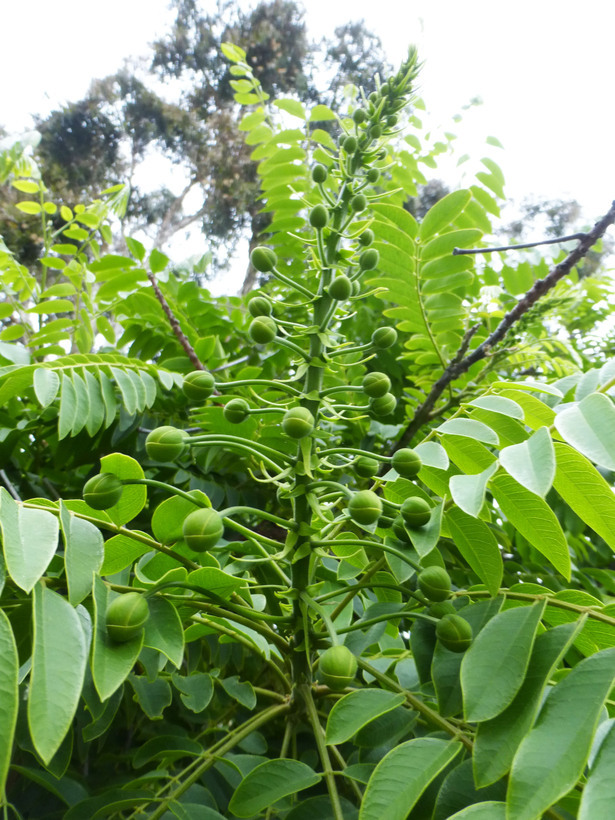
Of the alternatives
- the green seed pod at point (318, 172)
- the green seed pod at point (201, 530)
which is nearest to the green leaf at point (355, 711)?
Answer: the green seed pod at point (201, 530)

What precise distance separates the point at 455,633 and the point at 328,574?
0.46m

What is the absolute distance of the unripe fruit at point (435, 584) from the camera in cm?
87

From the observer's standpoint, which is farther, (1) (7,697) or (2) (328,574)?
(2) (328,574)

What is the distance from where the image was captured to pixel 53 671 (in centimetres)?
59

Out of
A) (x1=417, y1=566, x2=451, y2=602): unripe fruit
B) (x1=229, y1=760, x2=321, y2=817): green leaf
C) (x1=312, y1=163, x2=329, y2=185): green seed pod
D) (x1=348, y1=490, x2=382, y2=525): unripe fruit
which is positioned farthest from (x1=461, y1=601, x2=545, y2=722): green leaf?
(x1=312, y1=163, x2=329, y2=185): green seed pod

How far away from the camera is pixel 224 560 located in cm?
119

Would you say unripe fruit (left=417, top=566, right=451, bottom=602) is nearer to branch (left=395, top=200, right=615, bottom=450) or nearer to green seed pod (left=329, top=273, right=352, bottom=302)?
green seed pod (left=329, top=273, right=352, bottom=302)

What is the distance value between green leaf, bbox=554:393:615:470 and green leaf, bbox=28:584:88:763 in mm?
617

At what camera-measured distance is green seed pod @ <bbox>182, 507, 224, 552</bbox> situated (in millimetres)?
847

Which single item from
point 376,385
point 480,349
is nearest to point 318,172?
point 376,385

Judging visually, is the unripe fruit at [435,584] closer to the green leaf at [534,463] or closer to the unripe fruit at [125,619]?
the green leaf at [534,463]

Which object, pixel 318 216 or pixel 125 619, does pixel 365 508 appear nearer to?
pixel 125 619

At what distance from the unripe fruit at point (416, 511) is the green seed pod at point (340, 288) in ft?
1.21

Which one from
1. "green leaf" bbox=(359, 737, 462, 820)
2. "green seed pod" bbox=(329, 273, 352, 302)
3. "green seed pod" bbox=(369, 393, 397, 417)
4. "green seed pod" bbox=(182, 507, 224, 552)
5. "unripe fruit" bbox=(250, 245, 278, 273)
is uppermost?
"unripe fruit" bbox=(250, 245, 278, 273)
